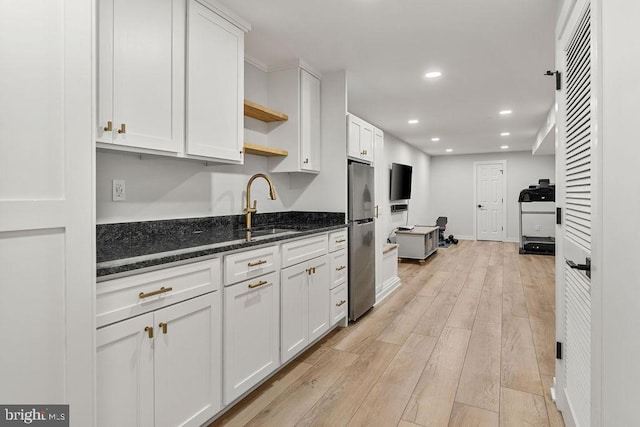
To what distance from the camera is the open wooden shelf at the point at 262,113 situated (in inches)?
107

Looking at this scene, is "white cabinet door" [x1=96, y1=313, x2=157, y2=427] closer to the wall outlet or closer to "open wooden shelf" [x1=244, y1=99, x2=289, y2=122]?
the wall outlet

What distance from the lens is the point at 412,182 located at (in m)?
8.34

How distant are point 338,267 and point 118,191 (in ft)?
6.08

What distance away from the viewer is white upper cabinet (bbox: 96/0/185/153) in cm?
161

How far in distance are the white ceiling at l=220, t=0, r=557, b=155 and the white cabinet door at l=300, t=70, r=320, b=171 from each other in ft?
0.60

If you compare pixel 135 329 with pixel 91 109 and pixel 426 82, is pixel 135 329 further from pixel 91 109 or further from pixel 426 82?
pixel 426 82

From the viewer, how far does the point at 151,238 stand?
2.15 m

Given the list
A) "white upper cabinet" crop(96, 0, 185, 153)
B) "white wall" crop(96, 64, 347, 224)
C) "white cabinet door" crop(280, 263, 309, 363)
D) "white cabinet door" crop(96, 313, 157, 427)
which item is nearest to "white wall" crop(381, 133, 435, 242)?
"white wall" crop(96, 64, 347, 224)

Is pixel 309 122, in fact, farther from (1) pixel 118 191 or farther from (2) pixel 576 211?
(2) pixel 576 211

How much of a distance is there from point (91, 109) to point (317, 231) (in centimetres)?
179

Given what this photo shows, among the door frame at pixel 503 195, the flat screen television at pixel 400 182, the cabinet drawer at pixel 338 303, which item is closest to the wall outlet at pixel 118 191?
the cabinet drawer at pixel 338 303

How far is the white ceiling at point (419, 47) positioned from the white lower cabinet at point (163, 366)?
1.95 meters

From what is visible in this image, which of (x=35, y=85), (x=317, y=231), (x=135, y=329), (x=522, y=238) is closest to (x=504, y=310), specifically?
(x=317, y=231)

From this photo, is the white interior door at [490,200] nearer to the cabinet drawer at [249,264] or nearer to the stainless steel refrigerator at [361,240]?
the stainless steel refrigerator at [361,240]
